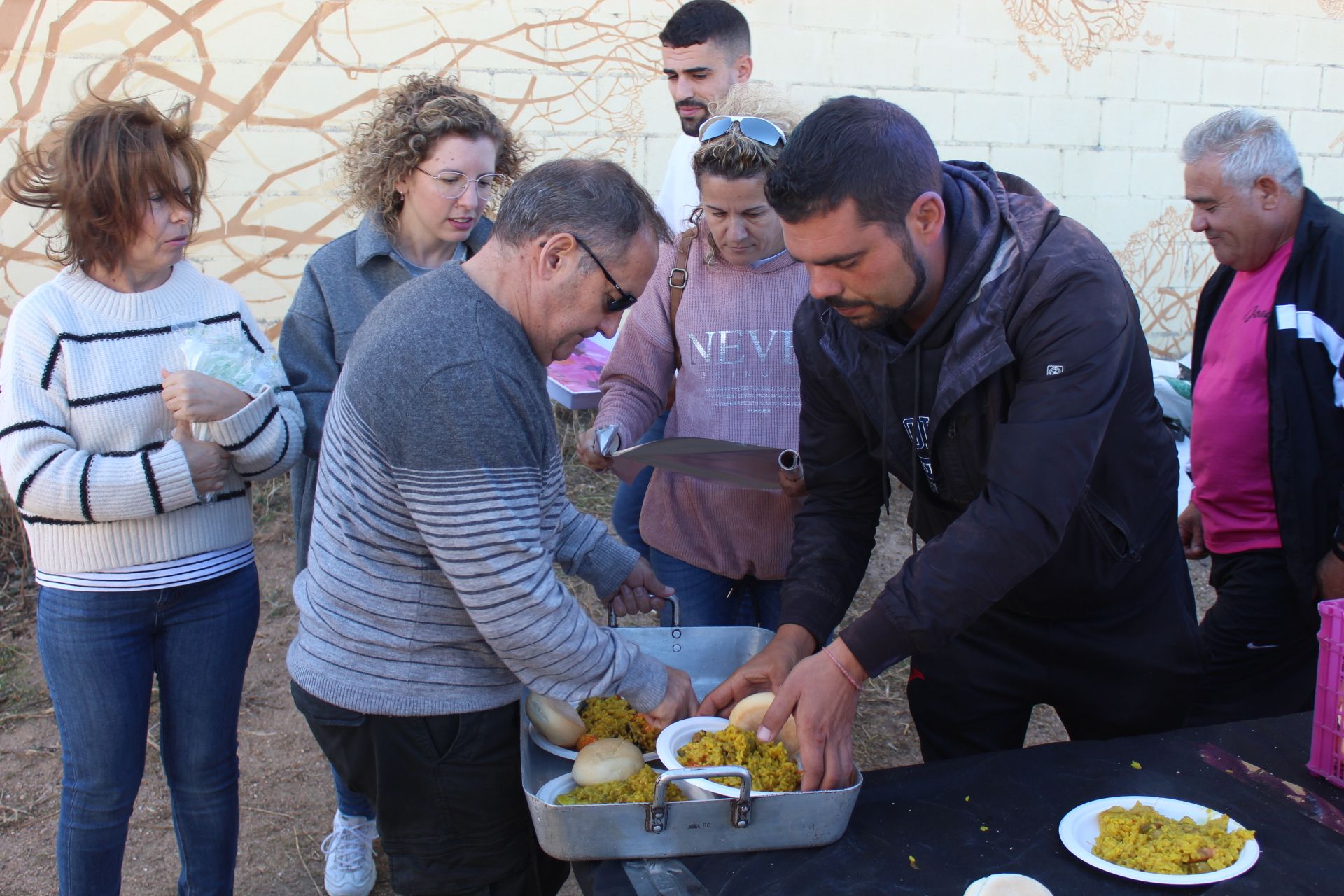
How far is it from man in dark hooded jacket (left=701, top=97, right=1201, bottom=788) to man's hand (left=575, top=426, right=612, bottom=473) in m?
0.53

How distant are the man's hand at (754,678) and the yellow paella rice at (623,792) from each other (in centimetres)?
29

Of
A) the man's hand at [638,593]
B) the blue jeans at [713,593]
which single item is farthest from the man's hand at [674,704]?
the blue jeans at [713,593]

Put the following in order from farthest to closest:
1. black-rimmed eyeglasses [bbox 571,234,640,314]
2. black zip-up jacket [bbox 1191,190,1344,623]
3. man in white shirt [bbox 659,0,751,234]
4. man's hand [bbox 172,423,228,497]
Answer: man in white shirt [bbox 659,0,751,234]
black zip-up jacket [bbox 1191,190,1344,623]
man's hand [bbox 172,423,228,497]
black-rimmed eyeglasses [bbox 571,234,640,314]

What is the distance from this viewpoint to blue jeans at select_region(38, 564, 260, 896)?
2256 mm

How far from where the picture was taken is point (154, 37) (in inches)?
177

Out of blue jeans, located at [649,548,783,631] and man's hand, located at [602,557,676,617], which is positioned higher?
man's hand, located at [602,557,676,617]

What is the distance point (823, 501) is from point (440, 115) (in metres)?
1.37

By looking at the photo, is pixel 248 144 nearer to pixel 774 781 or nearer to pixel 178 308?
pixel 178 308

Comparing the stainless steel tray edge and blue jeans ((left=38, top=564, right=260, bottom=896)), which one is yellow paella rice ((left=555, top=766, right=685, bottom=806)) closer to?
the stainless steel tray edge

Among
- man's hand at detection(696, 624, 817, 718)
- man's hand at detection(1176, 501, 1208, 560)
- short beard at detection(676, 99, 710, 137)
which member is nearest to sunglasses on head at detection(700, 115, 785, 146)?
short beard at detection(676, 99, 710, 137)

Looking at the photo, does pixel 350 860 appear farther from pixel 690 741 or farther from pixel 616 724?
pixel 690 741

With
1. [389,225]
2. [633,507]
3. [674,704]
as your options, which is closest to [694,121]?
[389,225]

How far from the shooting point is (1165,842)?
1537mm

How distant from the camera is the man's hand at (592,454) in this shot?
2611mm
